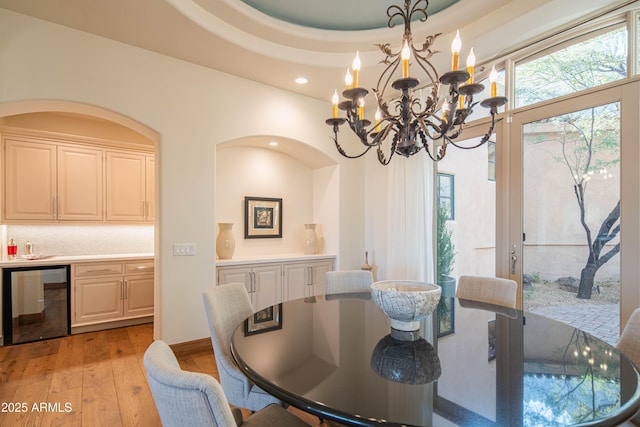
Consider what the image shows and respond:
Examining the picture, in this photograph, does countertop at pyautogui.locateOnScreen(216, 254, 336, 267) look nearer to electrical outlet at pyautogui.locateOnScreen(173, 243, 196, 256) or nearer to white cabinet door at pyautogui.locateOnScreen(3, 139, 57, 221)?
electrical outlet at pyautogui.locateOnScreen(173, 243, 196, 256)

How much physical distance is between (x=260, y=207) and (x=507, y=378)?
369cm

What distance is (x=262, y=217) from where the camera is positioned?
4.48 meters

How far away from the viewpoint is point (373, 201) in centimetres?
456

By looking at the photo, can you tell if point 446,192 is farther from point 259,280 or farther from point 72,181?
point 72,181

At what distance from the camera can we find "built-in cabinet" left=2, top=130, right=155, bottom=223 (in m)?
3.79

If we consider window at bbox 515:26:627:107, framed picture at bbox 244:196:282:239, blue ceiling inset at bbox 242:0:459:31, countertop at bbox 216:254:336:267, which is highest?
blue ceiling inset at bbox 242:0:459:31

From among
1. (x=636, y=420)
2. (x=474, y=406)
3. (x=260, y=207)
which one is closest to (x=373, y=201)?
(x=260, y=207)

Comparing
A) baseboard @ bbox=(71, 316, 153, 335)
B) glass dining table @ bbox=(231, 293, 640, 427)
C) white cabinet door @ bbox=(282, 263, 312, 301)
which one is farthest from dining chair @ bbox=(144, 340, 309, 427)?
baseboard @ bbox=(71, 316, 153, 335)

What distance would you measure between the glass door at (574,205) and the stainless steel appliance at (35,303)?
190 inches

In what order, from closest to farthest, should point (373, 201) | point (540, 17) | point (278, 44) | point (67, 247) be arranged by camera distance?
point (540, 17) → point (278, 44) → point (67, 247) → point (373, 201)

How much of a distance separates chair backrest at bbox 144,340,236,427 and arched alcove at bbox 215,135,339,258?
129 inches

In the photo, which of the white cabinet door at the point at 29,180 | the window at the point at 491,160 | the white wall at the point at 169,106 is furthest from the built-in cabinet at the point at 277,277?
the white cabinet door at the point at 29,180

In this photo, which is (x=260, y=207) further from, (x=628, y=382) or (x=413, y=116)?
(x=628, y=382)

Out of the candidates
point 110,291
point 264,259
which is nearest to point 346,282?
point 264,259
